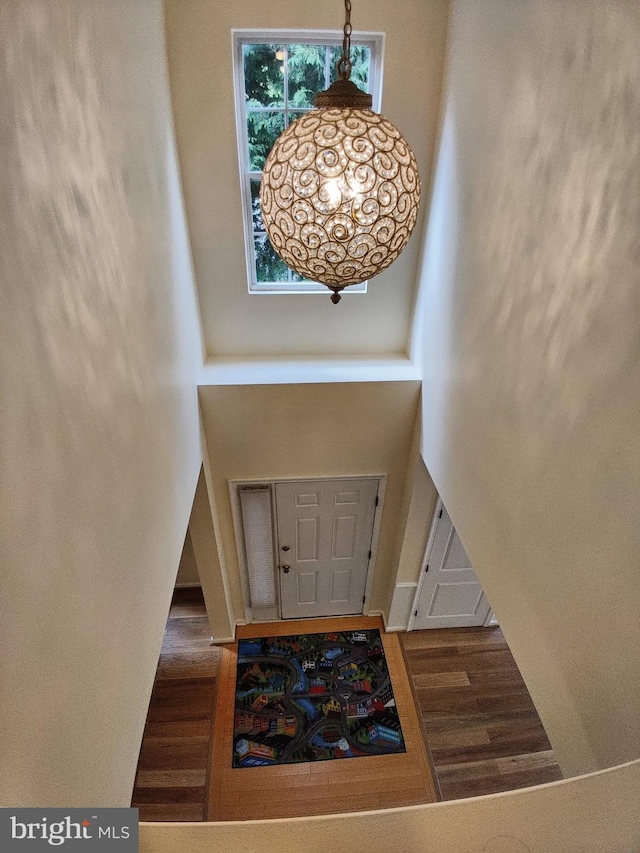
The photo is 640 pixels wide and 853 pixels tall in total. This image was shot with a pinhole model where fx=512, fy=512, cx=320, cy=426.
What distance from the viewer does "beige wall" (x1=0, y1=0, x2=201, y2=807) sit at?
1280mm

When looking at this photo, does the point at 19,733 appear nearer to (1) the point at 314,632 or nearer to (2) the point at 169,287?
(2) the point at 169,287

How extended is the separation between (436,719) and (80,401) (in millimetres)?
4041

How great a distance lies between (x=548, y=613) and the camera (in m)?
2.08

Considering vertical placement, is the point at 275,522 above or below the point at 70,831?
below

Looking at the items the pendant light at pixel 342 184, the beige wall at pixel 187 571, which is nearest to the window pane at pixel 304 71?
the pendant light at pixel 342 184

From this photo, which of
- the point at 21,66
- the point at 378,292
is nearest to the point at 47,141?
the point at 21,66

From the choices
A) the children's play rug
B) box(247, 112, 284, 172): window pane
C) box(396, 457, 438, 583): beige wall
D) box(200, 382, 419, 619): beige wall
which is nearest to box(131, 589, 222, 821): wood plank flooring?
the children's play rug

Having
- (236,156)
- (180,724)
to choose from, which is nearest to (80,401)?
(236,156)

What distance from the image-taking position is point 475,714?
4.30m

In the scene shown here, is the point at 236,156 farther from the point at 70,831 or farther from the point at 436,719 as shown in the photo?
the point at 436,719

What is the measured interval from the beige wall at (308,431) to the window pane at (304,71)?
184cm

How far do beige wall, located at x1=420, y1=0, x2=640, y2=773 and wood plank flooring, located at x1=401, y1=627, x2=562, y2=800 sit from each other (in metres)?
2.18

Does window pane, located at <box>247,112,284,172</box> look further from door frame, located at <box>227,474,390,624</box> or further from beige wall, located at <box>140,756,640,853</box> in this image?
beige wall, located at <box>140,756,640,853</box>

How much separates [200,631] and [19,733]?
3.97 meters
